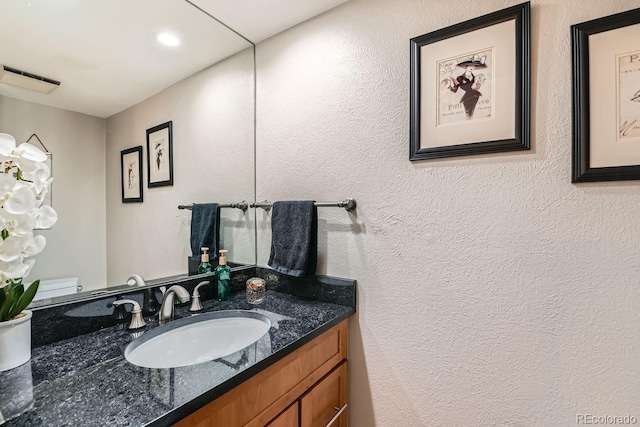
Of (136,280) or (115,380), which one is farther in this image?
(136,280)

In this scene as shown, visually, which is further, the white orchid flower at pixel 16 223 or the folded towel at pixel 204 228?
the folded towel at pixel 204 228

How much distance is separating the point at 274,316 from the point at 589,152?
1.17 metres

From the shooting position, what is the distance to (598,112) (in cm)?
85

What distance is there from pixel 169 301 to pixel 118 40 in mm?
1041

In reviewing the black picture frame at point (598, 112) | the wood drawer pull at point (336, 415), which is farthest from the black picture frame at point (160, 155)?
the black picture frame at point (598, 112)

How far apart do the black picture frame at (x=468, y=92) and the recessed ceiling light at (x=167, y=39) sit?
1053 millimetres

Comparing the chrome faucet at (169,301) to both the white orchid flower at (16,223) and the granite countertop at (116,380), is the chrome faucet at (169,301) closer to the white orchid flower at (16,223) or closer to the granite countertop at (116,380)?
the granite countertop at (116,380)

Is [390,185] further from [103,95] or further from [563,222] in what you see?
[103,95]

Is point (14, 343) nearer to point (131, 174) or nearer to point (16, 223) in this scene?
point (16, 223)

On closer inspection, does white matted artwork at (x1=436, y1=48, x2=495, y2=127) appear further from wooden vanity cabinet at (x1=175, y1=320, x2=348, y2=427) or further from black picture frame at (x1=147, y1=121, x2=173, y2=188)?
black picture frame at (x1=147, y1=121, x2=173, y2=188)

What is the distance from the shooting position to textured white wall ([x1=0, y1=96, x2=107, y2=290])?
0.95 meters

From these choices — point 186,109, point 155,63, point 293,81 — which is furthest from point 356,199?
point 155,63

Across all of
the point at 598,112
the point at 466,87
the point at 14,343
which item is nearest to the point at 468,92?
the point at 466,87

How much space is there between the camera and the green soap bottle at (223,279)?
4.56 ft
